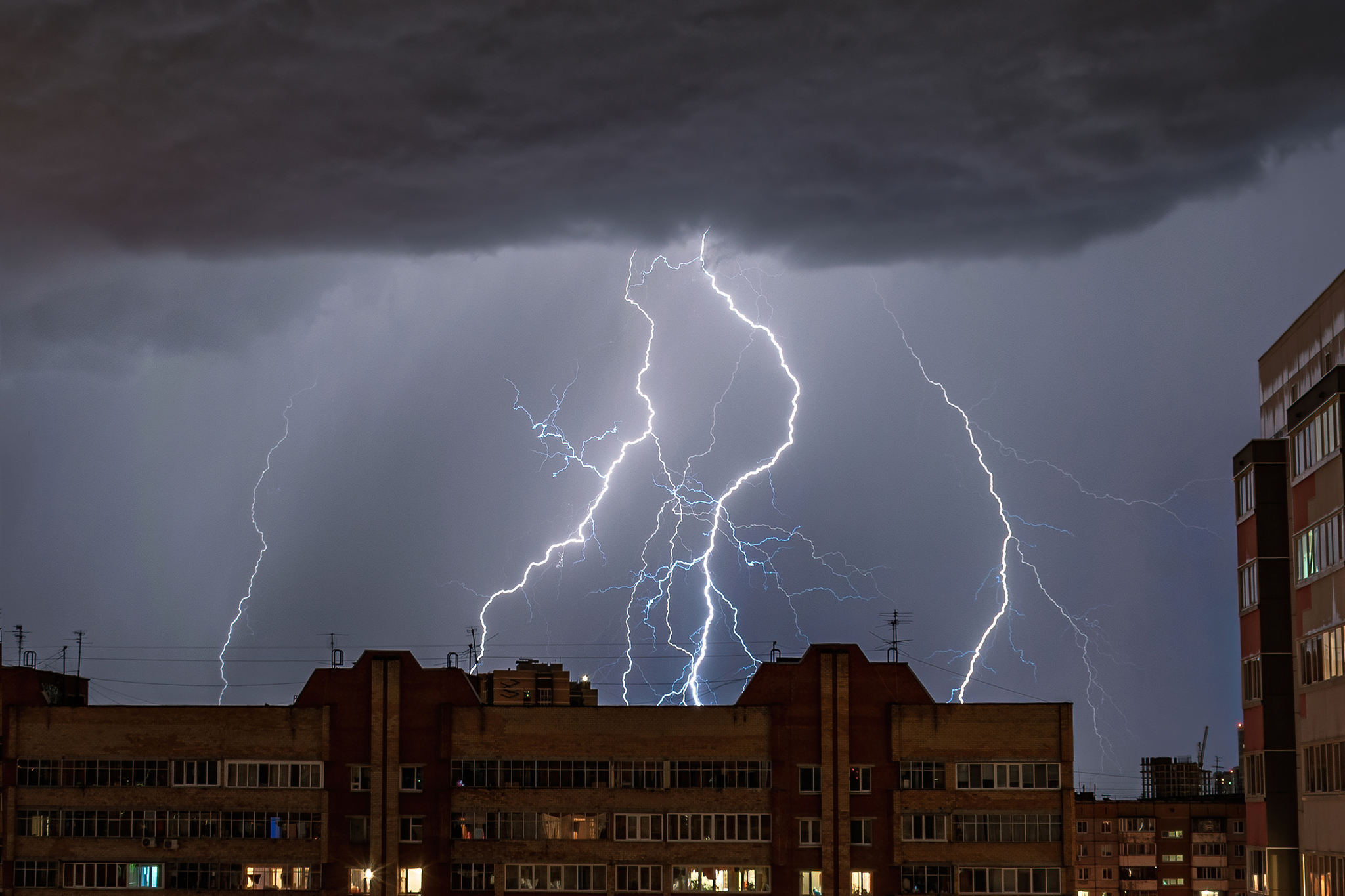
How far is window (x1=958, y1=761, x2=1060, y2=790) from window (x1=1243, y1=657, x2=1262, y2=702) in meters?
13.8

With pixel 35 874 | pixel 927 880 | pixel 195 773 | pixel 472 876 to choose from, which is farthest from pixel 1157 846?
pixel 35 874

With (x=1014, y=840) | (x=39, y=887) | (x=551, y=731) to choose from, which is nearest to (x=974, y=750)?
(x=1014, y=840)

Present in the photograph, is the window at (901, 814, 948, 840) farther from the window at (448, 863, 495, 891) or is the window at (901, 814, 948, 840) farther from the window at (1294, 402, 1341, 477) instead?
the window at (1294, 402, 1341, 477)

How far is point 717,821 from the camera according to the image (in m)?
66.1

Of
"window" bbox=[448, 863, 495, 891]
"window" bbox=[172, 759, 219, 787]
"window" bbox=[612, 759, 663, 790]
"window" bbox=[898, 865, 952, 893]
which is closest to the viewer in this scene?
"window" bbox=[898, 865, 952, 893]

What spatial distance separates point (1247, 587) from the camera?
5319cm

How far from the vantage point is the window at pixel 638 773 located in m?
66.8

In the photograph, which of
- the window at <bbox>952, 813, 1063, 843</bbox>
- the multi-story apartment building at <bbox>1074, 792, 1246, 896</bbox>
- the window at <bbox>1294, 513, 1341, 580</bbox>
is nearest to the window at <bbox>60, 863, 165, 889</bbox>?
the window at <bbox>952, 813, 1063, 843</bbox>

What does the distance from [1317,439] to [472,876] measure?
124 ft

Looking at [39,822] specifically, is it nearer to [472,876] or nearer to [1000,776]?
[472,876]

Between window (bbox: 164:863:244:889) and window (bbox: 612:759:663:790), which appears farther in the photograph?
window (bbox: 164:863:244:889)

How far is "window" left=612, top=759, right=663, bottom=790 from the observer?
6675 centimetres

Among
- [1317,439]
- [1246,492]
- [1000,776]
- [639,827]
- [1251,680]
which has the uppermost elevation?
[1317,439]

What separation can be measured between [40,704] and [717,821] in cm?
2937
